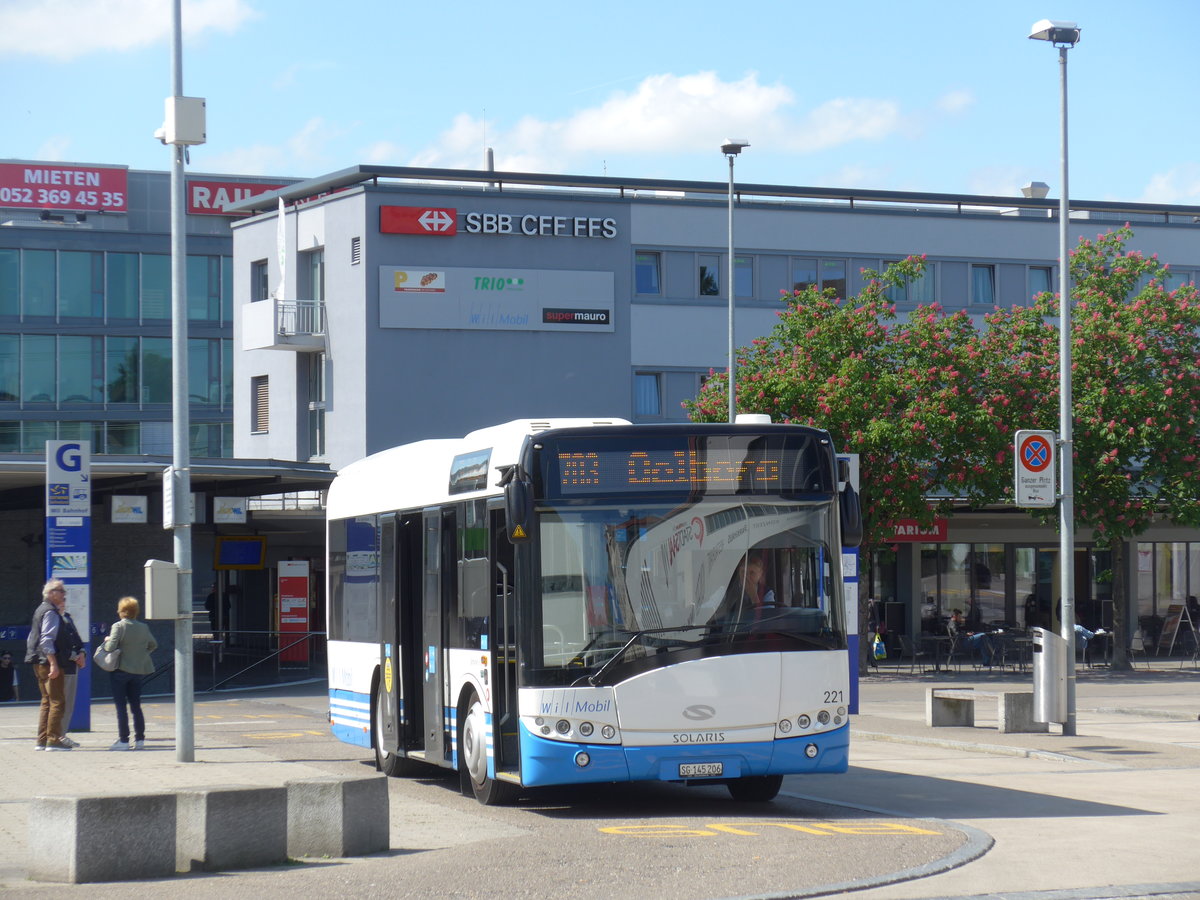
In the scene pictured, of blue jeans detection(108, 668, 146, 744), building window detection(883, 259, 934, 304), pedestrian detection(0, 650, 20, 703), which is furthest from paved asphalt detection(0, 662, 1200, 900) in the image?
building window detection(883, 259, 934, 304)

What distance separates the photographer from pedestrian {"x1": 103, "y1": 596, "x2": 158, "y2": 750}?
18984 millimetres

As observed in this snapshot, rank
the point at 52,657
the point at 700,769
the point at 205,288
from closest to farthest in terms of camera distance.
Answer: the point at 700,769 → the point at 52,657 → the point at 205,288

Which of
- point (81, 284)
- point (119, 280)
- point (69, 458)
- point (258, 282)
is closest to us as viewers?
point (69, 458)

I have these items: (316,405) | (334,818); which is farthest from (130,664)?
(316,405)

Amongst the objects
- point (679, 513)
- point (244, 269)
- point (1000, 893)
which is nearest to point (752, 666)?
point (679, 513)

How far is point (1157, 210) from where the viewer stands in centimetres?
5147

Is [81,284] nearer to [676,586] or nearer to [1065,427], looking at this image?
[1065,427]

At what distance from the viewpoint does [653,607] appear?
474 inches

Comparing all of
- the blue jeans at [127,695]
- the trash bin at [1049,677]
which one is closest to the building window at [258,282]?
the blue jeans at [127,695]

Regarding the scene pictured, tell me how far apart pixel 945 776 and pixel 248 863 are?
7.85 meters

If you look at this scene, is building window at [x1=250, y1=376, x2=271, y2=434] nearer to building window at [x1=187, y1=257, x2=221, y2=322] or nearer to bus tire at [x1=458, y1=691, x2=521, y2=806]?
building window at [x1=187, y1=257, x2=221, y2=322]

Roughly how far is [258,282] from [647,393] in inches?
473

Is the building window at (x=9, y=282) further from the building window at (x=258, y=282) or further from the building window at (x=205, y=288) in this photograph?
the building window at (x=258, y=282)

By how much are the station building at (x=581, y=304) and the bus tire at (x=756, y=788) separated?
96.4 feet
